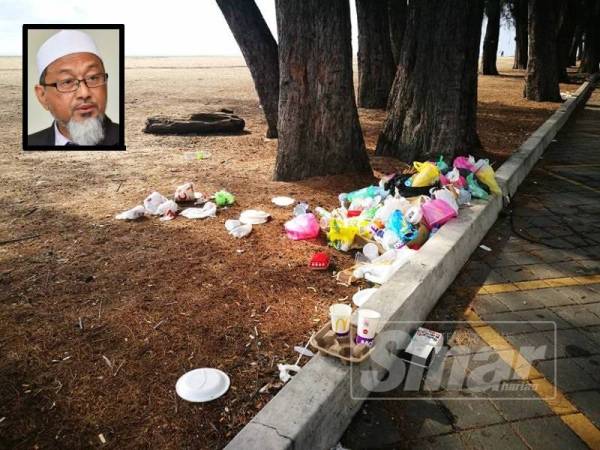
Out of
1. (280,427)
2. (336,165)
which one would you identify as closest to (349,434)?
(280,427)

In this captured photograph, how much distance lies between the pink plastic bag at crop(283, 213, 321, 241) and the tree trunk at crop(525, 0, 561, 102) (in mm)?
13015

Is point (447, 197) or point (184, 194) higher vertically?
point (447, 197)

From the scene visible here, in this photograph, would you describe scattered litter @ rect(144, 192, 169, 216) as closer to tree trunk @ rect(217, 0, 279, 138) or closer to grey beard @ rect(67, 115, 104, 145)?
grey beard @ rect(67, 115, 104, 145)

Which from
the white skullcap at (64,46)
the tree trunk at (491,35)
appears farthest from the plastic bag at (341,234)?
the tree trunk at (491,35)

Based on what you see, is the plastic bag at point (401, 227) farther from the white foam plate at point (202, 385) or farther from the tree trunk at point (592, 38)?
the tree trunk at point (592, 38)

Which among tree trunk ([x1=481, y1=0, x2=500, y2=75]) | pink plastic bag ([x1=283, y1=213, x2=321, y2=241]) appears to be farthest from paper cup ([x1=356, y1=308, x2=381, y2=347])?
tree trunk ([x1=481, y1=0, x2=500, y2=75])

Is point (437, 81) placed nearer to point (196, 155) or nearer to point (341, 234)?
point (341, 234)

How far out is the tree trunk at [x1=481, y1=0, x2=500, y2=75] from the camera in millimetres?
23191

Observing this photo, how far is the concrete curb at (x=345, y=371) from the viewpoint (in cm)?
190

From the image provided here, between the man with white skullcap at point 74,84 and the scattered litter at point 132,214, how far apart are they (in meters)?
0.78

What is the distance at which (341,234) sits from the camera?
416 centimetres

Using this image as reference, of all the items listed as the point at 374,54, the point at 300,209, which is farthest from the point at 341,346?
the point at 374,54

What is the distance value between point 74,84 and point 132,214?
139cm

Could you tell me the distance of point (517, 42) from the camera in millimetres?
30703
